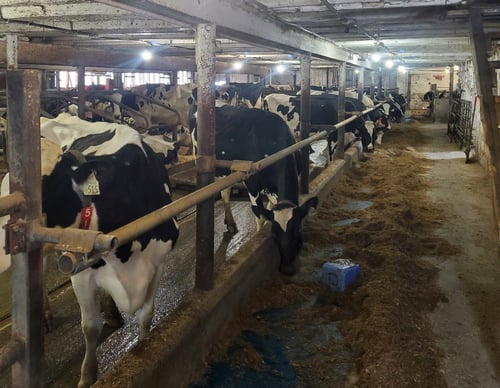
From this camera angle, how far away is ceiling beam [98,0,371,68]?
2.92 metres

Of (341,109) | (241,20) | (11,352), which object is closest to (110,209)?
(11,352)

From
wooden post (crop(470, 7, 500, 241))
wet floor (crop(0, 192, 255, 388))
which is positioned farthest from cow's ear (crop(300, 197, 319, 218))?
wooden post (crop(470, 7, 500, 241))

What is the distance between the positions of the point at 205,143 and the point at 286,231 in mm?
1714

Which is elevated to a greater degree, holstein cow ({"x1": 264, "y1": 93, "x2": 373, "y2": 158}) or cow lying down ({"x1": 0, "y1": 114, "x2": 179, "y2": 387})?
holstein cow ({"x1": 264, "y1": 93, "x2": 373, "y2": 158})

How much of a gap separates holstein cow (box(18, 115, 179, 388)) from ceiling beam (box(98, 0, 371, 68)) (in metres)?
0.88

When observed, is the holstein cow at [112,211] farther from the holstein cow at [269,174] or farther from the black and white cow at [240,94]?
the black and white cow at [240,94]

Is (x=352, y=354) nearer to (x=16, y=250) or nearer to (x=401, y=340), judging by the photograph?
(x=401, y=340)

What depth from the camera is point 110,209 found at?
3.05 meters

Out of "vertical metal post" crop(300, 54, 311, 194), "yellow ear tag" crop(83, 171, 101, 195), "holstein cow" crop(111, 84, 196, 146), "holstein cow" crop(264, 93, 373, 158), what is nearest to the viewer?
"yellow ear tag" crop(83, 171, 101, 195)

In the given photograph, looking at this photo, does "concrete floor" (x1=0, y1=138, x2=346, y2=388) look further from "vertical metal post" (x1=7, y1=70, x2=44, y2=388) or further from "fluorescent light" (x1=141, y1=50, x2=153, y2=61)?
"fluorescent light" (x1=141, y1=50, x2=153, y2=61)

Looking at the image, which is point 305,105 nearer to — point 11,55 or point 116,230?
point 11,55

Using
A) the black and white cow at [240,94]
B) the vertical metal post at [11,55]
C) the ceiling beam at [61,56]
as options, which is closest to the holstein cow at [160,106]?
the black and white cow at [240,94]

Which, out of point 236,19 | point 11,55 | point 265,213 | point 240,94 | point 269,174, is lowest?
point 265,213

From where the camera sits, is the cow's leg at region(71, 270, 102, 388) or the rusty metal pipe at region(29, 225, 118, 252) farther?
the cow's leg at region(71, 270, 102, 388)
